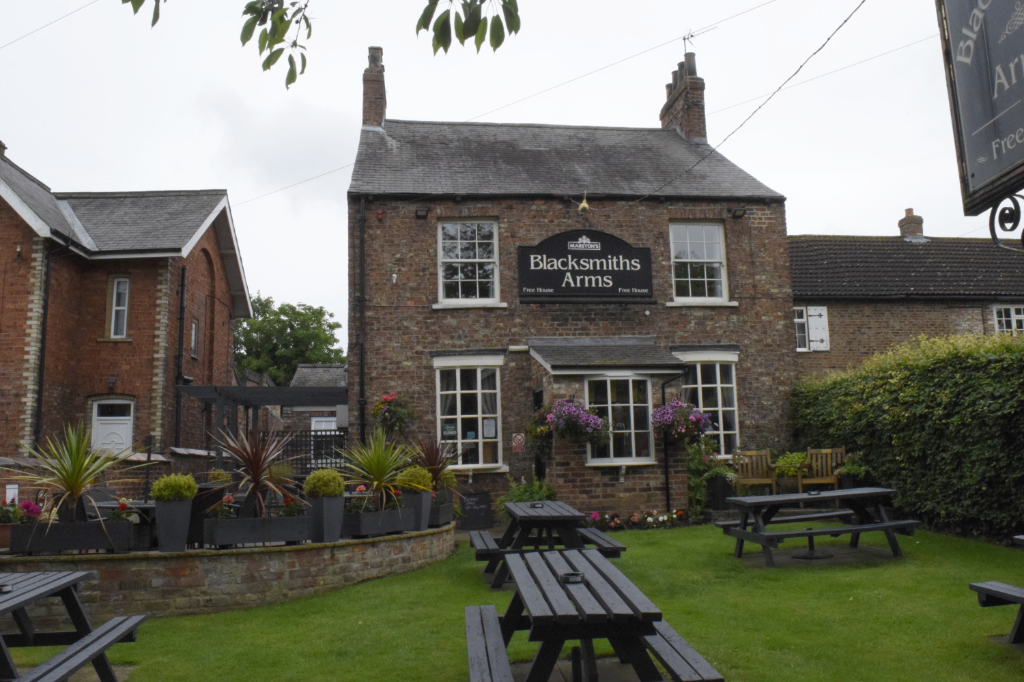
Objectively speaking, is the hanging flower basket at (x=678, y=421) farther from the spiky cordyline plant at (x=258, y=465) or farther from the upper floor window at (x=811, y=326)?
the upper floor window at (x=811, y=326)

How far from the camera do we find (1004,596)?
16.8 ft

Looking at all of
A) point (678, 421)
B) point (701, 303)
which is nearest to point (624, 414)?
point (678, 421)

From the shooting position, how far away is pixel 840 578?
7.61 meters

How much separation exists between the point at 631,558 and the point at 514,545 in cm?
193

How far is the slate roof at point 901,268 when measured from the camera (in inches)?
755

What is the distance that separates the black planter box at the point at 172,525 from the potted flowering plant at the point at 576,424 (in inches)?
231

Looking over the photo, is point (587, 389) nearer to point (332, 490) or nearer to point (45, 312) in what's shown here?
point (332, 490)

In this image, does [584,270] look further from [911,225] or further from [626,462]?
[911,225]

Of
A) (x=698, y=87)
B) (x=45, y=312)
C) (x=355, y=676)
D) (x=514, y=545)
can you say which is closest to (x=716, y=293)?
(x=698, y=87)

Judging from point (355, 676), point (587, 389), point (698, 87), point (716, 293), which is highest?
point (698, 87)

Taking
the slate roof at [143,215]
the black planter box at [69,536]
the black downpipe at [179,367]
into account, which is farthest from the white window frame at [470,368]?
the slate roof at [143,215]

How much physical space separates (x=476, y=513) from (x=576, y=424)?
8.82ft

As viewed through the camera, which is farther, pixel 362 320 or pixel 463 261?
pixel 463 261

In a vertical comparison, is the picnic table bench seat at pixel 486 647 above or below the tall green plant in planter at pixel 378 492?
below
